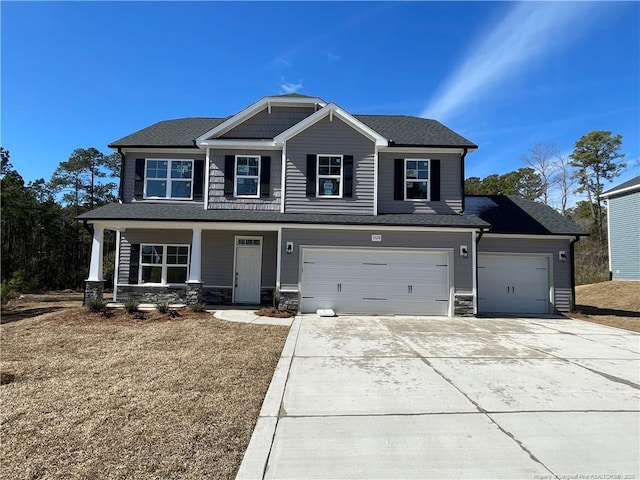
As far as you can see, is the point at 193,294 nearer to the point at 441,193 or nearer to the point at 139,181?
the point at 139,181

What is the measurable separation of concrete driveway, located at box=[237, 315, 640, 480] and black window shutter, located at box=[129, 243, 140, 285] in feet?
26.2

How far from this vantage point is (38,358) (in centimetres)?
650

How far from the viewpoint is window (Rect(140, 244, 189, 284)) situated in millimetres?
13562

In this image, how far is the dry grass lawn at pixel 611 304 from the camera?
39.9 ft

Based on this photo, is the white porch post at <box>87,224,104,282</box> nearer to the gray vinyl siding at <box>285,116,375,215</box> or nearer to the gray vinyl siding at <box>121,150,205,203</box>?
the gray vinyl siding at <box>121,150,205,203</box>

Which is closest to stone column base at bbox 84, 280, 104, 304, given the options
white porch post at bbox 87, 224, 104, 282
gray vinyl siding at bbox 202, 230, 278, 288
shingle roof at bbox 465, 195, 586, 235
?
white porch post at bbox 87, 224, 104, 282

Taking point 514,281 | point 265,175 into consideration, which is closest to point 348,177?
point 265,175

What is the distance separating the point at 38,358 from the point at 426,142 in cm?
1205

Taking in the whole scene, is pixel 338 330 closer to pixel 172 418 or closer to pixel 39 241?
pixel 172 418

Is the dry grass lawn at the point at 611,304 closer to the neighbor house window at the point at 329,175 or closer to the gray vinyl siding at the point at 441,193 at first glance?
the gray vinyl siding at the point at 441,193

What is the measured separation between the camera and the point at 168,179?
13.9 metres

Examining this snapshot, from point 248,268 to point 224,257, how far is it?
93 cm

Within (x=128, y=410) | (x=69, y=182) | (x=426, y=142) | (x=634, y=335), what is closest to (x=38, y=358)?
(x=128, y=410)

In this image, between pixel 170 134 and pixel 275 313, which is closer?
pixel 275 313
